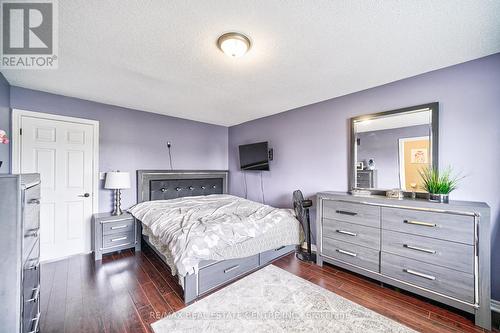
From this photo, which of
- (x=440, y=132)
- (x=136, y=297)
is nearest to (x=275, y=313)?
(x=136, y=297)

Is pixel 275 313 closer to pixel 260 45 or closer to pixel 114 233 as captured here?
pixel 260 45

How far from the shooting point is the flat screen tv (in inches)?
162

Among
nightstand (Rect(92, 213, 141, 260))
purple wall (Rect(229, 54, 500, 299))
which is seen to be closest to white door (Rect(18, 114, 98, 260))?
nightstand (Rect(92, 213, 141, 260))

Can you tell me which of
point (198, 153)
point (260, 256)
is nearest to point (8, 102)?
point (198, 153)

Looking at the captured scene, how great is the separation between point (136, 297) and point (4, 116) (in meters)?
2.79

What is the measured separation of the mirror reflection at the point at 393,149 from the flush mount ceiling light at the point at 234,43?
6.65ft

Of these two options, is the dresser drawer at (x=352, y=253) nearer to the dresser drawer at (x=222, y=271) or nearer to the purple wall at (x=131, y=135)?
the dresser drawer at (x=222, y=271)

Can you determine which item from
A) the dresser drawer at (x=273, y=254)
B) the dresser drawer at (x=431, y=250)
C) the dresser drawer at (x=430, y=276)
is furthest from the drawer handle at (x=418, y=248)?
the dresser drawer at (x=273, y=254)

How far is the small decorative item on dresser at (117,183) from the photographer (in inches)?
126

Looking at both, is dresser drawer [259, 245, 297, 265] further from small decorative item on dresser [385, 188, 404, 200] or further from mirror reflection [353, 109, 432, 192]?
small decorative item on dresser [385, 188, 404, 200]

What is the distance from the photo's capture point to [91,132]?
3309mm

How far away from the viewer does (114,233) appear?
3.16 meters

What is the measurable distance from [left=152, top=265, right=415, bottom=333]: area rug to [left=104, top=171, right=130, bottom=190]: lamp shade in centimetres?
223

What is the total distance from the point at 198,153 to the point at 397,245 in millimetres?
3960
